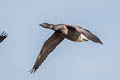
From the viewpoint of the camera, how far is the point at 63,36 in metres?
21.6

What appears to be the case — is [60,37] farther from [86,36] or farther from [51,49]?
[86,36]

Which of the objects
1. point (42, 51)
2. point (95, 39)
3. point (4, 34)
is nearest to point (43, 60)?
point (42, 51)

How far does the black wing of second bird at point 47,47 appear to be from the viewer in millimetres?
22578

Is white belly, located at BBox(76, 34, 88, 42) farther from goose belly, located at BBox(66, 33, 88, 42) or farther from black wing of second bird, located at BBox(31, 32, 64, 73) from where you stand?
black wing of second bird, located at BBox(31, 32, 64, 73)

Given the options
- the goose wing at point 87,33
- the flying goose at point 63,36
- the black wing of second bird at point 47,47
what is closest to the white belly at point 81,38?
the flying goose at point 63,36

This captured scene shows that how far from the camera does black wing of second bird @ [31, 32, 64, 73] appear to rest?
74.1 ft

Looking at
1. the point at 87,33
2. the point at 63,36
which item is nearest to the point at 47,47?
the point at 63,36

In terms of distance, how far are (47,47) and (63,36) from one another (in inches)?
64.3

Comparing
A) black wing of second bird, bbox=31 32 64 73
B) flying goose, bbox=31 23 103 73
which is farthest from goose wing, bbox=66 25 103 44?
black wing of second bird, bbox=31 32 64 73

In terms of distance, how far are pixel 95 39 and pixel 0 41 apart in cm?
578

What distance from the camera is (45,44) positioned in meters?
22.9

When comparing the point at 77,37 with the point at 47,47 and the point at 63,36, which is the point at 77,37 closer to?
the point at 63,36

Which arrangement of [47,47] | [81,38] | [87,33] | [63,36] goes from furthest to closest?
[47,47]
[63,36]
[81,38]
[87,33]

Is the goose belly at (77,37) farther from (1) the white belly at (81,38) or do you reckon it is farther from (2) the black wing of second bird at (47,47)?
(2) the black wing of second bird at (47,47)
